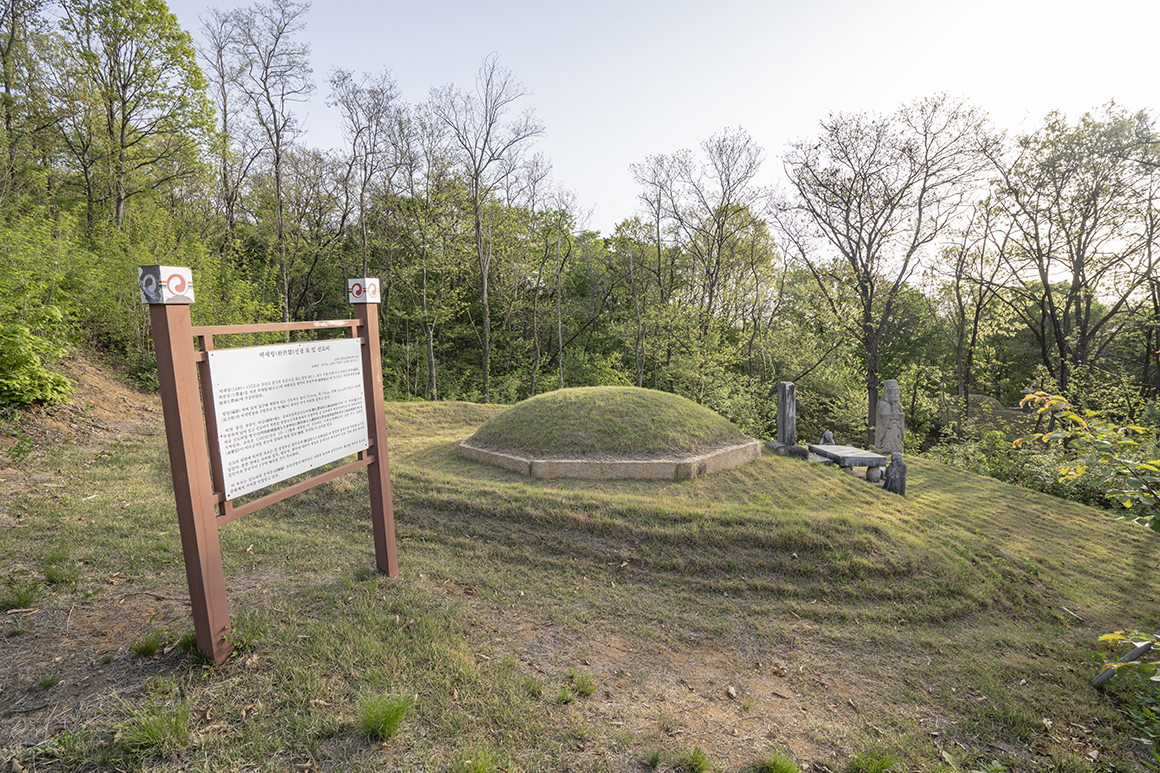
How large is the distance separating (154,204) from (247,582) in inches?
744

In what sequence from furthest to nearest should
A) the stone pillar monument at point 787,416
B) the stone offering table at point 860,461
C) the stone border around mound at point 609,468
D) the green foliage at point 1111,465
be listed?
1. the stone pillar monument at point 787,416
2. the stone offering table at point 860,461
3. the stone border around mound at point 609,468
4. the green foliage at point 1111,465

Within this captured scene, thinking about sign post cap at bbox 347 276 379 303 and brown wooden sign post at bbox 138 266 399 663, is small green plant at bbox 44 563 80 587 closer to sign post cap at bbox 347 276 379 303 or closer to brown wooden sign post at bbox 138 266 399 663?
brown wooden sign post at bbox 138 266 399 663

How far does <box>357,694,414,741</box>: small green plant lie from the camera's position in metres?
2.75

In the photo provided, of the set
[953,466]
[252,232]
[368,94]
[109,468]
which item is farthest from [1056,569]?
[252,232]

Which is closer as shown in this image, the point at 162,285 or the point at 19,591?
the point at 162,285

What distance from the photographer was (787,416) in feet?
39.4

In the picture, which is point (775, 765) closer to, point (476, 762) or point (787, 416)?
point (476, 762)

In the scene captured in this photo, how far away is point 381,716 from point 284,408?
2193 millimetres

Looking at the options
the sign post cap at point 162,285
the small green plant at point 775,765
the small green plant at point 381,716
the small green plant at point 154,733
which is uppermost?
the sign post cap at point 162,285

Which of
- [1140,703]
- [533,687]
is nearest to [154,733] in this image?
[533,687]

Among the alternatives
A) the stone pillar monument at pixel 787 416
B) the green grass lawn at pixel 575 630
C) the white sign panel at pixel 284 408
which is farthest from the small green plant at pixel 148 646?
the stone pillar monument at pixel 787 416

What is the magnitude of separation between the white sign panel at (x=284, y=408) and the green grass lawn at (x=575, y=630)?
4.01 ft

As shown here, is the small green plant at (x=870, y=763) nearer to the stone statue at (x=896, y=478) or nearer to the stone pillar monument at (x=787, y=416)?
the stone statue at (x=896, y=478)

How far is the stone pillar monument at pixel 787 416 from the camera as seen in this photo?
11961 mm
